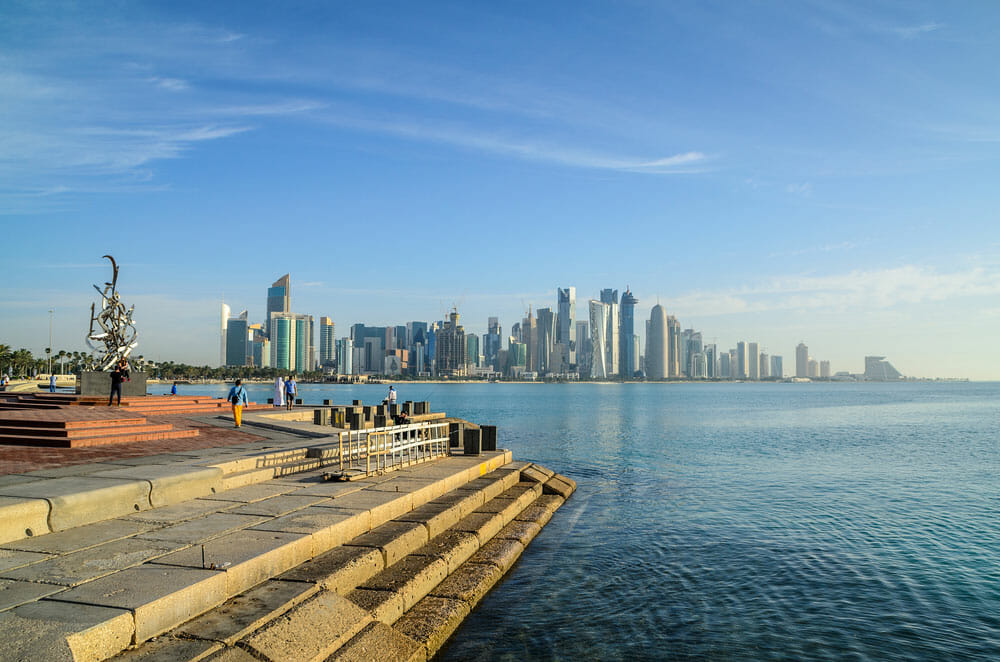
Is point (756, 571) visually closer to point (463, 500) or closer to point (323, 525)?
point (463, 500)

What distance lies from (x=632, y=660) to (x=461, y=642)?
8.06 feet

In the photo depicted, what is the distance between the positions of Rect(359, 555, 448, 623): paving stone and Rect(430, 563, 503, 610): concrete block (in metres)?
0.17

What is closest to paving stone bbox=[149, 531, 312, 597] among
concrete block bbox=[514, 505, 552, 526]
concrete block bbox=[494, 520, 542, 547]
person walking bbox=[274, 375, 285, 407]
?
concrete block bbox=[494, 520, 542, 547]

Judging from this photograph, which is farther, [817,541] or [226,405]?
[226,405]

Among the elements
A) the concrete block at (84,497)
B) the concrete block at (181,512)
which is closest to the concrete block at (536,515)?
the concrete block at (181,512)

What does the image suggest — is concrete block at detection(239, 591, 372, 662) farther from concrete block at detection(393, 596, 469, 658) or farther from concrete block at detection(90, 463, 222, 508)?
concrete block at detection(90, 463, 222, 508)

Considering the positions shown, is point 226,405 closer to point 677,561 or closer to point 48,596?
point 677,561

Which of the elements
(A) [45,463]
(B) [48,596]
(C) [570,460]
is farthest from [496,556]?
(C) [570,460]

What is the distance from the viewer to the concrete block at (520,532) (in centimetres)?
1543

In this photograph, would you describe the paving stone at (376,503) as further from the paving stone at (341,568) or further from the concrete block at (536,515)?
the concrete block at (536,515)

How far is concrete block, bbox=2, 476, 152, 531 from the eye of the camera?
29.5 feet

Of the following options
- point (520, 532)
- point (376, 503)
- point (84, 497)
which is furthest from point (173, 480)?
point (520, 532)

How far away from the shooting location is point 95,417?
1870 centimetres

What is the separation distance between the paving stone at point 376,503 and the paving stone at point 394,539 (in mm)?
222
